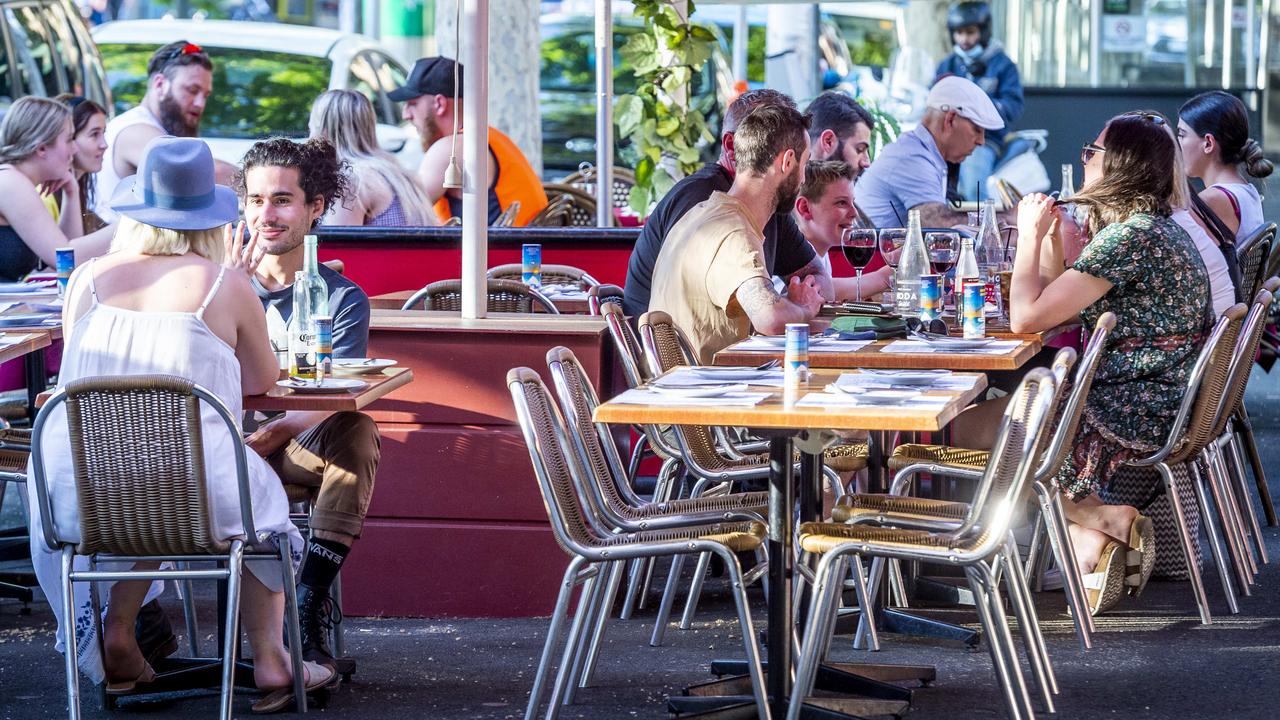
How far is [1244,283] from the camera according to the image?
21.5 ft

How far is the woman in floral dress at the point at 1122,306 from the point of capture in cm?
526

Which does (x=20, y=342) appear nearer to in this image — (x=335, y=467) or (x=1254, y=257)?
(x=335, y=467)

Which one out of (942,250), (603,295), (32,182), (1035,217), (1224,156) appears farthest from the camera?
(32,182)

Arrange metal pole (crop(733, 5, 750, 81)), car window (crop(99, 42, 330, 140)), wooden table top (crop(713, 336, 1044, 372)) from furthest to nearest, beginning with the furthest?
metal pole (crop(733, 5, 750, 81)) → car window (crop(99, 42, 330, 140)) → wooden table top (crop(713, 336, 1044, 372))

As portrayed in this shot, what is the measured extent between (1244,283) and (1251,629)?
71.6 inches

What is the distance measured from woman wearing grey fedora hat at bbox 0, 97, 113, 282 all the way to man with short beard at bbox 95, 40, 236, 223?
752 mm

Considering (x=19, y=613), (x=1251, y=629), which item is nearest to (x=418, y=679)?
(x=19, y=613)

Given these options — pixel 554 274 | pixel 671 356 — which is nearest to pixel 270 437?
pixel 671 356

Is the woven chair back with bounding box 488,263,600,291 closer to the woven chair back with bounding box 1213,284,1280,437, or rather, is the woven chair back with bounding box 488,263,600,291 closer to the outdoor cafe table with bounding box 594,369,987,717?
the woven chair back with bounding box 1213,284,1280,437

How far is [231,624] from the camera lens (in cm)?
390

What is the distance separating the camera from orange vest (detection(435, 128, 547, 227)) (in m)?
8.79

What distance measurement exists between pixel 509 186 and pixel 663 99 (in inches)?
34.4

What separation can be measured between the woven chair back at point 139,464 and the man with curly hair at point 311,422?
537 millimetres

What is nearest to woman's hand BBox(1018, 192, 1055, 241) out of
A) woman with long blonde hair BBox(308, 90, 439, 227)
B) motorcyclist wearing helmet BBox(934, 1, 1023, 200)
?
woman with long blonde hair BBox(308, 90, 439, 227)
